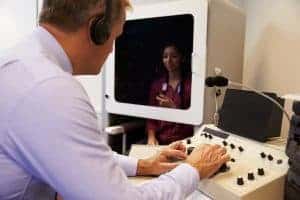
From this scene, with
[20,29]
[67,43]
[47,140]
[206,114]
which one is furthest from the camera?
[20,29]

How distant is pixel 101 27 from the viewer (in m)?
0.69

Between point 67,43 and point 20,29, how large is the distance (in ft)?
7.11

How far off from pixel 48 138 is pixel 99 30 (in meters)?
0.26

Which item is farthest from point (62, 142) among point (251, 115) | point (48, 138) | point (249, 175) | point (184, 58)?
point (184, 58)

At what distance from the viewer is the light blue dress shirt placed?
550mm

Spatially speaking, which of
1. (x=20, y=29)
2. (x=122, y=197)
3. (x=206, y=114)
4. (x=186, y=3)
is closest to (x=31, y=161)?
(x=122, y=197)

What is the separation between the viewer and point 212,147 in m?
1.00

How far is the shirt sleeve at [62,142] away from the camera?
55 centimetres

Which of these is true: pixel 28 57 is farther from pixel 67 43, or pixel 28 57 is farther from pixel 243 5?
pixel 243 5

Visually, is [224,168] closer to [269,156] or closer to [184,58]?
[269,156]

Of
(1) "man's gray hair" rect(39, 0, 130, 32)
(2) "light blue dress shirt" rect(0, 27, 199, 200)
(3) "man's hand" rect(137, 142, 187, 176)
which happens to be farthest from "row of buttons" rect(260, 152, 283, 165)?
(1) "man's gray hair" rect(39, 0, 130, 32)

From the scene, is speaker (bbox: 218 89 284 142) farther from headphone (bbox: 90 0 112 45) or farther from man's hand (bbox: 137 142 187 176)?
headphone (bbox: 90 0 112 45)

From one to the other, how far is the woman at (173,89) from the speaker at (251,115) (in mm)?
257

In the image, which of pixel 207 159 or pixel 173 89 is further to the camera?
pixel 173 89
